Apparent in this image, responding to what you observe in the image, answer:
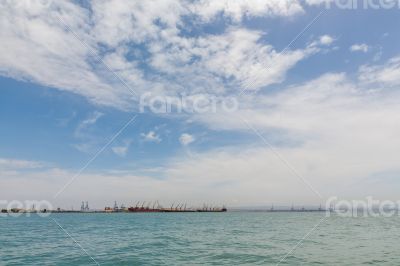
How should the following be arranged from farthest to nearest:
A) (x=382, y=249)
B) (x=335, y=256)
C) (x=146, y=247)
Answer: (x=146, y=247), (x=382, y=249), (x=335, y=256)

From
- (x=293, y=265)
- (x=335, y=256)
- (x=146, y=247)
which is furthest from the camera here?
(x=146, y=247)

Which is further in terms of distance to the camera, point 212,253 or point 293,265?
point 212,253

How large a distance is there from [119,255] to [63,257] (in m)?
5.05

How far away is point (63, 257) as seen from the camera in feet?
110

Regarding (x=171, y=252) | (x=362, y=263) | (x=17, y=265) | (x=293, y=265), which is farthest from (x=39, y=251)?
(x=362, y=263)

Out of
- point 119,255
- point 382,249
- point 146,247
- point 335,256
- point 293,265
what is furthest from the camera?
point 146,247

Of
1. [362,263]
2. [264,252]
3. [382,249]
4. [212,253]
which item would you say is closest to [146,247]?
[212,253]

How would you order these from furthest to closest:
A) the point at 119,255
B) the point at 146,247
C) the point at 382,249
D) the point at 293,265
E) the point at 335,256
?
the point at 146,247
the point at 382,249
the point at 119,255
the point at 335,256
the point at 293,265

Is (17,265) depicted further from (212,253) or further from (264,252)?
(264,252)

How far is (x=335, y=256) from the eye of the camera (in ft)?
107

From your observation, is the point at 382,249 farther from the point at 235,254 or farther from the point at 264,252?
the point at 235,254

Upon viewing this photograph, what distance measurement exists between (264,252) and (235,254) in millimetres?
3184

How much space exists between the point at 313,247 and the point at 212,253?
11.4m

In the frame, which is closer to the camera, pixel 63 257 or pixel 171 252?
pixel 63 257
